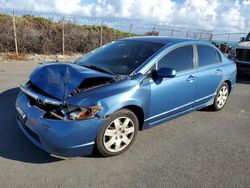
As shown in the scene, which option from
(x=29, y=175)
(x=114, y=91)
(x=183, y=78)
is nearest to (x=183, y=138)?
(x=183, y=78)

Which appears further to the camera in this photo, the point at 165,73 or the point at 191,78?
the point at 191,78

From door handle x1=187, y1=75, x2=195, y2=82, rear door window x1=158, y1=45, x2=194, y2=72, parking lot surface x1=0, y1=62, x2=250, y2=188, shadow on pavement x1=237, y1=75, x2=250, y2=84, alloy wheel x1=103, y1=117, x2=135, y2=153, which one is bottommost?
shadow on pavement x1=237, y1=75, x2=250, y2=84

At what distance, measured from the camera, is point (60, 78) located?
12.3ft

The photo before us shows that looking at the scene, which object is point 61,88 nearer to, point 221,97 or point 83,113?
point 83,113

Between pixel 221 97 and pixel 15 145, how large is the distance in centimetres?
435

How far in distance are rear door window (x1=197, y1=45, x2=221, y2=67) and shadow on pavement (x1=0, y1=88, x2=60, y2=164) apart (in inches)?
128

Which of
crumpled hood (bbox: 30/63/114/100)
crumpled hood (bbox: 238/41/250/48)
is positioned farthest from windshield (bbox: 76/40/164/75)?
crumpled hood (bbox: 238/41/250/48)

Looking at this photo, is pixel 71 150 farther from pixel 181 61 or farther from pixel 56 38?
pixel 56 38

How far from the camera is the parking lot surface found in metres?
3.28

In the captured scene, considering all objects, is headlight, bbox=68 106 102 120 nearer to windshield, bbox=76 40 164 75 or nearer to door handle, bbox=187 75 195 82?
windshield, bbox=76 40 164 75

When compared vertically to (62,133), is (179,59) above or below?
above

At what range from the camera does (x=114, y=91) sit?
3.67 metres

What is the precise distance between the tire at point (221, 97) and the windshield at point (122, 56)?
2108 mm

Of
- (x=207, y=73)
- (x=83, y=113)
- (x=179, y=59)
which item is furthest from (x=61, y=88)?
(x=207, y=73)
